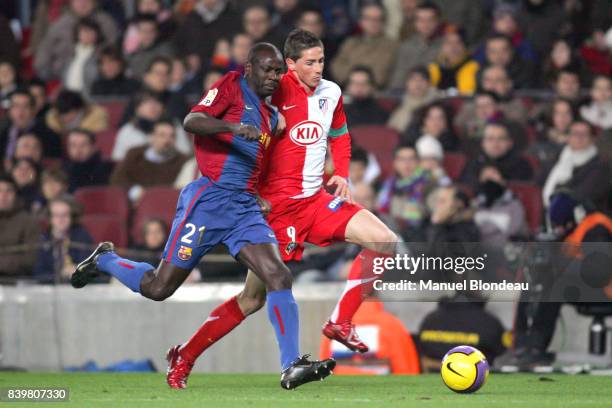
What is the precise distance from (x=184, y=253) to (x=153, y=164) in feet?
21.0

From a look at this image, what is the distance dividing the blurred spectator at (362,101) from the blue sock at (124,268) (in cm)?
609

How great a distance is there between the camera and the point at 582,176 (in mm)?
12812

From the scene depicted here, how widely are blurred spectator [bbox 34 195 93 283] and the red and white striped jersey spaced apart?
157 inches

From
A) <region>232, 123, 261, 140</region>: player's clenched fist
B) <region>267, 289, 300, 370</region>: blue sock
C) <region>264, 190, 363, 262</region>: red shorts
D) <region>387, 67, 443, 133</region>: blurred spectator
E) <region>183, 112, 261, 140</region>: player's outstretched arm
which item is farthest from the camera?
<region>387, 67, 443, 133</region>: blurred spectator

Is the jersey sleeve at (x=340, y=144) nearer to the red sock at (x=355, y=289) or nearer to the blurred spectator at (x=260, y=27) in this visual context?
the red sock at (x=355, y=289)

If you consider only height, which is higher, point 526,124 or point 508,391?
point 526,124

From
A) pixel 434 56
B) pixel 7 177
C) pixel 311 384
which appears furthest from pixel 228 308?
pixel 434 56

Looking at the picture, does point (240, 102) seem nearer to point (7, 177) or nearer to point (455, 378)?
point (455, 378)

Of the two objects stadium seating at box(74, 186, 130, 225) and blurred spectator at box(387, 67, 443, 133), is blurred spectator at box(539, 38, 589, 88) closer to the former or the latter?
blurred spectator at box(387, 67, 443, 133)

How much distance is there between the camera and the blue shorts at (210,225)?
8.48 meters

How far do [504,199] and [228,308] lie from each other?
4352 mm

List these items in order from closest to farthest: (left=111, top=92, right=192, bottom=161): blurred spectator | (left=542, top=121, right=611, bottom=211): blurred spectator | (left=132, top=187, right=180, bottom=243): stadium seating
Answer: (left=542, top=121, right=611, bottom=211): blurred spectator, (left=132, top=187, right=180, bottom=243): stadium seating, (left=111, top=92, right=192, bottom=161): blurred spectator

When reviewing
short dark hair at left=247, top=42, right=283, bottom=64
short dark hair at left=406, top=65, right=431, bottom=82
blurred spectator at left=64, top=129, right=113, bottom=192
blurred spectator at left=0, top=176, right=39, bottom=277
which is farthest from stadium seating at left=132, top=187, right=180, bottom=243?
short dark hair at left=247, top=42, right=283, bottom=64

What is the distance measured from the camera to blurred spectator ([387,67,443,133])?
582 inches
